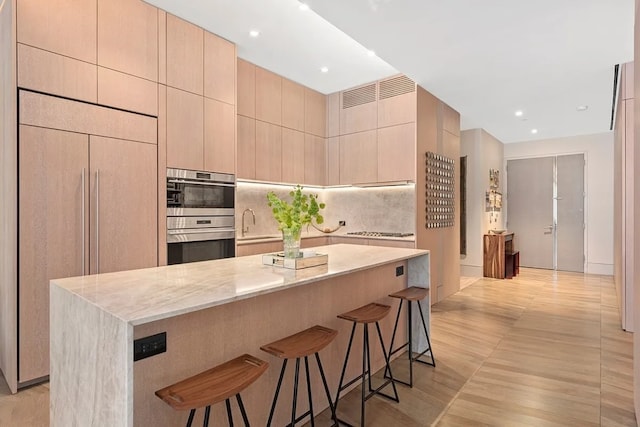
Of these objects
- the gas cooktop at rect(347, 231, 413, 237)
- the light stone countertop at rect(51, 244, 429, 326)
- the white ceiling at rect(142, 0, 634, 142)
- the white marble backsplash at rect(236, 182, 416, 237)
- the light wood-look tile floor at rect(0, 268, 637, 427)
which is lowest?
the light wood-look tile floor at rect(0, 268, 637, 427)

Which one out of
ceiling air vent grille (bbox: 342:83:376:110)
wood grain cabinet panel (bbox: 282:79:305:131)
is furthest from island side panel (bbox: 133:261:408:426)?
ceiling air vent grille (bbox: 342:83:376:110)

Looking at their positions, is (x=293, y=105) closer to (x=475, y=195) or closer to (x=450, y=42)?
(x=450, y=42)

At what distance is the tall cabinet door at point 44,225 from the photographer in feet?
8.23

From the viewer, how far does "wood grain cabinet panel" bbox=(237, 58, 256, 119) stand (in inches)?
173

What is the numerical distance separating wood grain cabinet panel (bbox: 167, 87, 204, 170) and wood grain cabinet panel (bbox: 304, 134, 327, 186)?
2.02m

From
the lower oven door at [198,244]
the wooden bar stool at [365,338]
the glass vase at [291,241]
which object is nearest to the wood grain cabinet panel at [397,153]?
the lower oven door at [198,244]

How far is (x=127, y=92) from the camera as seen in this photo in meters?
3.04

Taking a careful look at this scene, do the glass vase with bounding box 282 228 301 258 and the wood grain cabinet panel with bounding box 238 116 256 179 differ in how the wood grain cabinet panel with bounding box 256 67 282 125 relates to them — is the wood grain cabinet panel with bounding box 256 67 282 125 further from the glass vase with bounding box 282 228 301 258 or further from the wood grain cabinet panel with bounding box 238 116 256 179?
the glass vase with bounding box 282 228 301 258

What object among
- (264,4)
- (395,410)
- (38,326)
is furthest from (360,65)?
(38,326)

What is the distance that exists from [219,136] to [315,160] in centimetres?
200

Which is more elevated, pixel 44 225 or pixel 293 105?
pixel 293 105

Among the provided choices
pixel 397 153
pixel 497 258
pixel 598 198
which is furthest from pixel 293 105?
pixel 598 198

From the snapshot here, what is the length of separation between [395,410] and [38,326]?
2590 mm

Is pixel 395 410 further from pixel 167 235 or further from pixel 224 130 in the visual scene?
pixel 224 130
